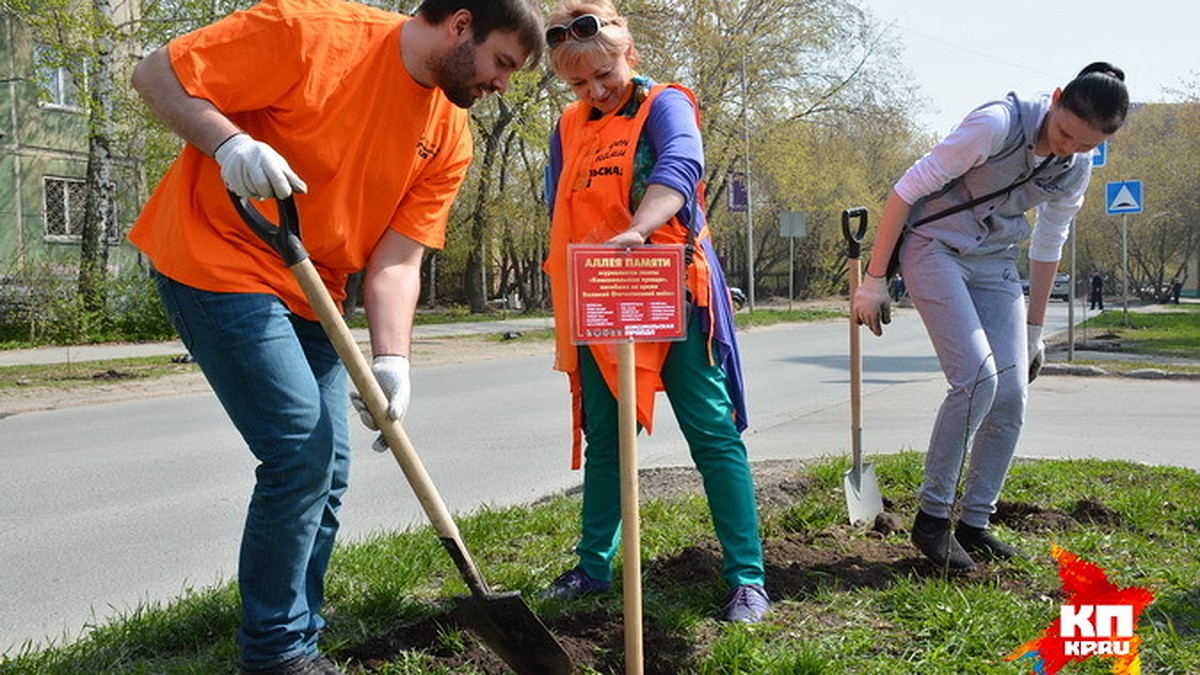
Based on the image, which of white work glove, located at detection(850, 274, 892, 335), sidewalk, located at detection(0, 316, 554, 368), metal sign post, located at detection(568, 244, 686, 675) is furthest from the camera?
sidewalk, located at detection(0, 316, 554, 368)

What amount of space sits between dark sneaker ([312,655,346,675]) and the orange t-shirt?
88 cm

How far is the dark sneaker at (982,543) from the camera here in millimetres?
3953

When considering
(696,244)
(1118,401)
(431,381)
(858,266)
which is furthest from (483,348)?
(696,244)

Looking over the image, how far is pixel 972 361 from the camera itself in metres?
3.81

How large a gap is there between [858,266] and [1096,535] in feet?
4.81

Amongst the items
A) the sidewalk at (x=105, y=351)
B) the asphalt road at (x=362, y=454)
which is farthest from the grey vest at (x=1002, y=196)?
the sidewalk at (x=105, y=351)

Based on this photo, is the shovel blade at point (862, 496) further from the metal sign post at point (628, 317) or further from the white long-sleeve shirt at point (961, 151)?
the metal sign post at point (628, 317)

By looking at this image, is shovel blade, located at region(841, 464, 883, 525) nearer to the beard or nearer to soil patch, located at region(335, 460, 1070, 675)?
soil patch, located at region(335, 460, 1070, 675)

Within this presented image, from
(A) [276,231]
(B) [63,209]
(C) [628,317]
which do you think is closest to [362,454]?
(C) [628,317]

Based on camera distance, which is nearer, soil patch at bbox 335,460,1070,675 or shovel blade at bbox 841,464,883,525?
soil patch at bbox 335,460,1070,675

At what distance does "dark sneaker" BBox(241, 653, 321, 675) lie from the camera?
2.63 meters

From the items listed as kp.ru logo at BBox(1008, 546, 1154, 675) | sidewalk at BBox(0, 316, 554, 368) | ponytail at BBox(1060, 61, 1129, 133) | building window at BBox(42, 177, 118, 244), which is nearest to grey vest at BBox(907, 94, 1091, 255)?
ponytail at BBox(1060, 61, 1129, 133)

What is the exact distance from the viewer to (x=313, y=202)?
277 centimetres

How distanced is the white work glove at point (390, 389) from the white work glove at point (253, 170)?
1.90 feet
